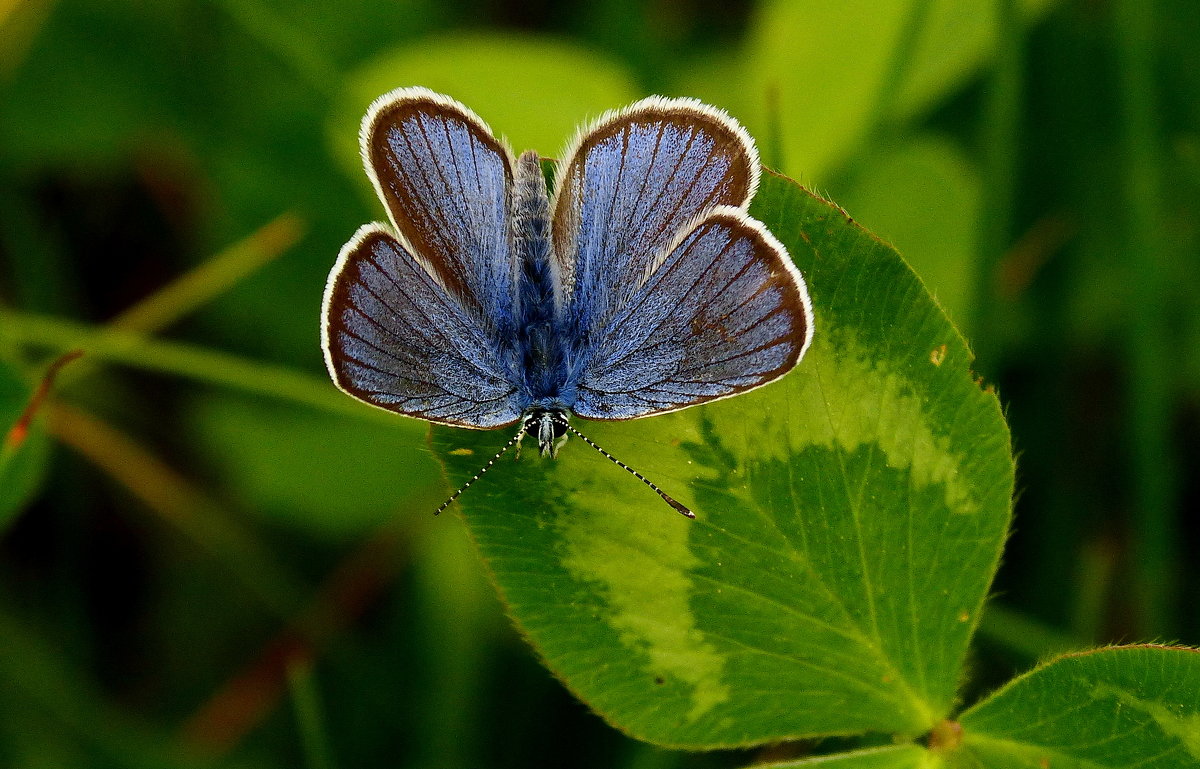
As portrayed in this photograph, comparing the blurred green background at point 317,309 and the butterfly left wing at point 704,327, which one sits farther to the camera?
the blurred green background at point 317,309

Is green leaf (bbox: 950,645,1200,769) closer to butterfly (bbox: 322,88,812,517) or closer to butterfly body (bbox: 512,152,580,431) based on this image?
butterfly (bbox: 322,88,812,517)

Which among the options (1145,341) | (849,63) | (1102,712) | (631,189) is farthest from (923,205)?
(1102,712)

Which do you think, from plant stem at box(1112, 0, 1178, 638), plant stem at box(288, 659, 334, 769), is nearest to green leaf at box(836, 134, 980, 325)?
plant stem at box(1112, 0, 1178, 638)

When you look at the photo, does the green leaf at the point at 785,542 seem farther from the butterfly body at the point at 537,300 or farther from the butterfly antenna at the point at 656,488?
the butterfly body at the point at 537,300

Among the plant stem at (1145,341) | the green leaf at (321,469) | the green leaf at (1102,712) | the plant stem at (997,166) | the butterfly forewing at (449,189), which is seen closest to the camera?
the green leaf at (1102,712)

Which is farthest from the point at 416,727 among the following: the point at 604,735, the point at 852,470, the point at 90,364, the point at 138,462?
the point at 852,470

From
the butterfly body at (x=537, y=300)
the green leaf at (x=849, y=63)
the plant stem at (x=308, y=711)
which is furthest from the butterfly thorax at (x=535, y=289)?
the green leaf at (x=849, y=63)
